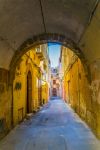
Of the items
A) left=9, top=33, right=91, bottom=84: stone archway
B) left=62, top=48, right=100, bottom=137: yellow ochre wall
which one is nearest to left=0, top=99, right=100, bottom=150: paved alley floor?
left=62, top=48, right=100, bottom=137: yellow ochre wall

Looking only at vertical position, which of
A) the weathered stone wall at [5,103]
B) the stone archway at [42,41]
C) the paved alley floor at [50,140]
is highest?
the stone archway at [42,41]

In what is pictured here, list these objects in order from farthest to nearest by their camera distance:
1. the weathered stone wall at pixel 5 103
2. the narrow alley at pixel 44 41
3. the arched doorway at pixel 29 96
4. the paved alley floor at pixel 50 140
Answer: the arched doorway at pixel 29 96, the weathered stone wall at pixel 5 103, the paved alley floor at pixel 50 140, the narrow alley at pixel 44 41

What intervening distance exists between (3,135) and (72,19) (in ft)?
11.3

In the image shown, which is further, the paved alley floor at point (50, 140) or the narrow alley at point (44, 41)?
the paved alley floor at point (50, 140)

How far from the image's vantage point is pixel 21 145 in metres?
5.79

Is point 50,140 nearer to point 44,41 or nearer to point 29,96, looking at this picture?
point 44,41

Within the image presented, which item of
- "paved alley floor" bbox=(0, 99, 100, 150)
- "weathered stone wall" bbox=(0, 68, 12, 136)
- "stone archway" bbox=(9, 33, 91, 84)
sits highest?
"stone archway" bbox=(9, 33, 91, 84)

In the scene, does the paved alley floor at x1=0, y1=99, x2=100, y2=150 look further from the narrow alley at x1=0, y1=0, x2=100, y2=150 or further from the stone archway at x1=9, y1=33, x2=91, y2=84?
the stone archway at x1=9, y1=33, x2=91, y2=84

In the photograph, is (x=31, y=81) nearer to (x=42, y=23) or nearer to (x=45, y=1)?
(x=42, y=23)

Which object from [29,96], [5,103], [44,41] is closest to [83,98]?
[44,41]

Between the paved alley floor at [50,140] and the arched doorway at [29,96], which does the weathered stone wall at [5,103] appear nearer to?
the paved alley floor at [50,140]

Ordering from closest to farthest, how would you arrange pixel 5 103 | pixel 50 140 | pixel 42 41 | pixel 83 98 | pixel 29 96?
pixel 50 140 → pixel 5 103 → pixel 42 41 → pixel 83 98 → pixel 29 96

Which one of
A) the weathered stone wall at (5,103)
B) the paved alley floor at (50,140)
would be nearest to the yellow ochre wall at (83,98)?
the paved alley floor at (50,140)

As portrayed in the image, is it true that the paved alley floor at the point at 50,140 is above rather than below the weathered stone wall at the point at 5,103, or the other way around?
below
